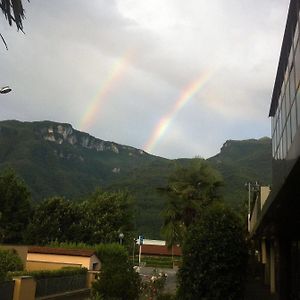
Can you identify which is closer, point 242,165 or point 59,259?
point 59,259

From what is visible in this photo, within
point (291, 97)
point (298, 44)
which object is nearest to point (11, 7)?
point (298, 44)

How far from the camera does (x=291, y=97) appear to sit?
492 inches

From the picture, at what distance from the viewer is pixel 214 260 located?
1273 centimetres

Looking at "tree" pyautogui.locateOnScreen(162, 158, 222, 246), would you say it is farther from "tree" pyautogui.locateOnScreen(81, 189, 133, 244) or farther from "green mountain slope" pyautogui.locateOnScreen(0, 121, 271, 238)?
"green mountain slope" pyautogui.locateOnScreen(0, 121, 271, 238)

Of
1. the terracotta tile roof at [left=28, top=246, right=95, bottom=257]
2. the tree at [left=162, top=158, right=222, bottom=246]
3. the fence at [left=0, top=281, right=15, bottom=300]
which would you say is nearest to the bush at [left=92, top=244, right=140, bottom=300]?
the fence at [left=0, top=281, right=15, bottom=300]

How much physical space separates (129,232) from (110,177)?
280 feet

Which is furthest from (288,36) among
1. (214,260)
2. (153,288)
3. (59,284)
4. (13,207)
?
(13,207)

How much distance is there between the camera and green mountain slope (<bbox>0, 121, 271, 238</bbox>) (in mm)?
97688

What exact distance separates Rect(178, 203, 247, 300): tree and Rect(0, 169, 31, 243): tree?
4467 cm

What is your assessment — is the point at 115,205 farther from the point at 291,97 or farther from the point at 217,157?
the point at 217,157

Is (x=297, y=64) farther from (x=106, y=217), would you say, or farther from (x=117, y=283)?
(x=106, y=217)

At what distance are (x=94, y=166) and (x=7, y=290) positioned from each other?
437ft

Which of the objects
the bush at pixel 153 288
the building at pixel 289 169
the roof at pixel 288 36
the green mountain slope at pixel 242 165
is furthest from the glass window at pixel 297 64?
the green mountain slope at pixel 242 165

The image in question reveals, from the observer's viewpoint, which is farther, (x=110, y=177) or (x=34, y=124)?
(x=34, y=124)
